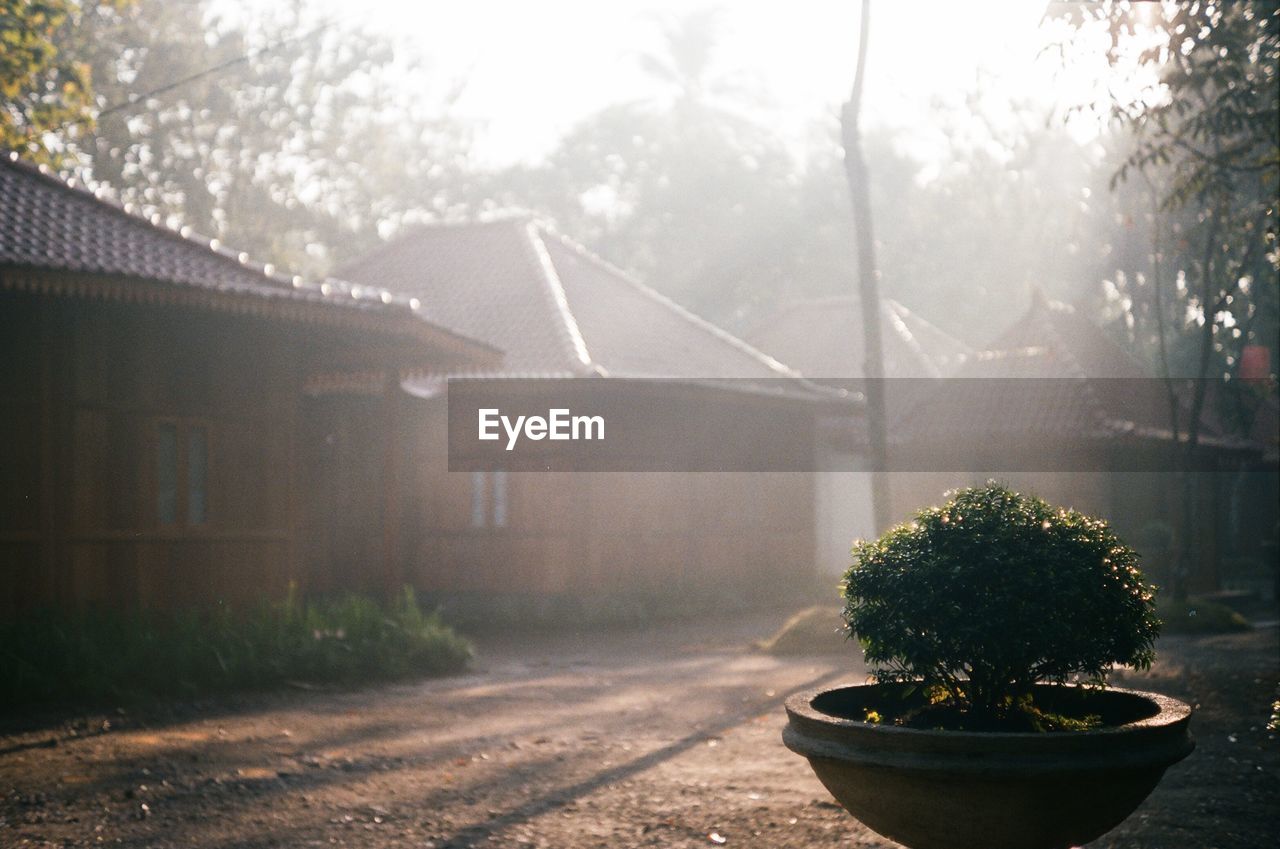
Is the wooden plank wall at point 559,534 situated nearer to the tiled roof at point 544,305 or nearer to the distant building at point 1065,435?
the tiled roof at point 544,305

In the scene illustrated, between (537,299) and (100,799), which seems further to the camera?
(537,299)

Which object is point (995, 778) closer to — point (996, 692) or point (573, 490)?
point (996, 692)

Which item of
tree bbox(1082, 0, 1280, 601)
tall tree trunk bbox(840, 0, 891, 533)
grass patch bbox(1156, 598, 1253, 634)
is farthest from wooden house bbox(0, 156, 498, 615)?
grass patch bbox(1156, 598, 1253, 634)

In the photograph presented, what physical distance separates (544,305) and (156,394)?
921 cm

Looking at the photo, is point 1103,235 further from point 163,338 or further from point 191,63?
point 163,338

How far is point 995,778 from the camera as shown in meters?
4.64

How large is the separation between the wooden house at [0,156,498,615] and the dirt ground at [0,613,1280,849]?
1909 millimetres

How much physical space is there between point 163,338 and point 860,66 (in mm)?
8744

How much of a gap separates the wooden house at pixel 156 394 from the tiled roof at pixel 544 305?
5364mm

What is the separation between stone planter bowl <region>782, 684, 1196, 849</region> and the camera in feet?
15.2

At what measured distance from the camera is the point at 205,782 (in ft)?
25.4

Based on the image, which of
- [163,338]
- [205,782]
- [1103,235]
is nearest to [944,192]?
[1103,235]

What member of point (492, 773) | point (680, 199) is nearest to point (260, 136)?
point (680, 199)

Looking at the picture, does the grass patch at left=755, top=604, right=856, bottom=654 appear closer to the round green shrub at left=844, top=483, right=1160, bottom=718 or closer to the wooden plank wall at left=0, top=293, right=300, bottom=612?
the wooden plank wall at left=0, top=293, right=300, bottom=612
